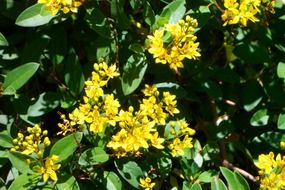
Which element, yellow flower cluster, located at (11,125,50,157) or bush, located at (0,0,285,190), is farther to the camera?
bush, located at (0,0,285,190)

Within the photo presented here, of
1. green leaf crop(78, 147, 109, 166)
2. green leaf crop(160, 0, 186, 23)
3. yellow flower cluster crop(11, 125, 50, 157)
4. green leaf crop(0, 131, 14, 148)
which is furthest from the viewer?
green leaf crop(160, 0, 186, 23)

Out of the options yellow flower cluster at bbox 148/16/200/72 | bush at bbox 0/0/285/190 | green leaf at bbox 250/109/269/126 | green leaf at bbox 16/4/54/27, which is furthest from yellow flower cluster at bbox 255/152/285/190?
green leaf at bbox 16/4/54/27

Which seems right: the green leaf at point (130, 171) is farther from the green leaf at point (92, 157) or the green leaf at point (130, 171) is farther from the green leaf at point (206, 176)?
the green leaf at point (206, 176)

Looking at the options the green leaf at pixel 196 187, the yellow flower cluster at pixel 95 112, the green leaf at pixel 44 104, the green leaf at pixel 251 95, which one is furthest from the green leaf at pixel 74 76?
the green leaf at pixel 251 95

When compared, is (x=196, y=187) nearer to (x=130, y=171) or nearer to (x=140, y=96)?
(x=130, y=171)

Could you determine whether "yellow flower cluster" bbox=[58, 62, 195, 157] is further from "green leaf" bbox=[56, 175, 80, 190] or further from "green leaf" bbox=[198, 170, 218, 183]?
"green leaf" bbox=[198, 170, 218, 183]

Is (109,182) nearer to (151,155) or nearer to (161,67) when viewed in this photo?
(151,155)

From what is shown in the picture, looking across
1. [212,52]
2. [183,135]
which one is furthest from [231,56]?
[183,135]
